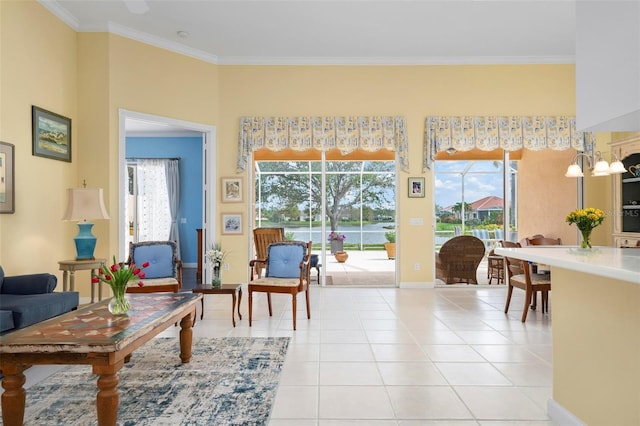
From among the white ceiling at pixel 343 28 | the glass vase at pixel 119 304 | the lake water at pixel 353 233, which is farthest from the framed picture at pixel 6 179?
the lake water at pixel 353 233

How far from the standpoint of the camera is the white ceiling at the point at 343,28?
4.93 meters

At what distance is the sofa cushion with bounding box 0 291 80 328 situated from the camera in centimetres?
309

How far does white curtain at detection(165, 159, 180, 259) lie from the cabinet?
8.48 meters

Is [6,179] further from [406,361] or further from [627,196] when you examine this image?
[627,196]

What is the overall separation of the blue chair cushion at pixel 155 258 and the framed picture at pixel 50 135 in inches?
62.7

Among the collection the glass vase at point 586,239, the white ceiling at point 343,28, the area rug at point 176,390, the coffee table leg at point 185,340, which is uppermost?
the white ceiling at point 343,28

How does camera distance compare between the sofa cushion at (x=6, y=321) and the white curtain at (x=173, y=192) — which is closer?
the sofa cushion at (x=6, y=321)

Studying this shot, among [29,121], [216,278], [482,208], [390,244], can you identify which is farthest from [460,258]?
[29,121]

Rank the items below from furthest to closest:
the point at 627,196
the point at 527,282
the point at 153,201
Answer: the point at 153,201 → the point at 627,196 → the point at 527,282

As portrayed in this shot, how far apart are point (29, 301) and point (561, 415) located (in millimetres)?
4039

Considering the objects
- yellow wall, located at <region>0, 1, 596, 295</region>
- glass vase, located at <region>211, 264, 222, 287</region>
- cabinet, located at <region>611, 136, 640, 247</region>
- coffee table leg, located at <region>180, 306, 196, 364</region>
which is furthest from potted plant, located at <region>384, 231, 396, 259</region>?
coffee table leg, located at <region>180, 306, 196, 364</region>

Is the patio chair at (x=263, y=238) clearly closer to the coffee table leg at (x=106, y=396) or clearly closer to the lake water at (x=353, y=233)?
the lake water at (x=353, y=233)

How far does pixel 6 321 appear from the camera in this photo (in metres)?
2.96

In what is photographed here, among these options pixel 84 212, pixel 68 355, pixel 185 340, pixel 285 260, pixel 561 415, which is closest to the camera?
pixel 68 355
